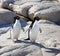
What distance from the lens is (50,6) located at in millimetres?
13125

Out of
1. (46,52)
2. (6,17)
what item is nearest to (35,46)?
(46,52)

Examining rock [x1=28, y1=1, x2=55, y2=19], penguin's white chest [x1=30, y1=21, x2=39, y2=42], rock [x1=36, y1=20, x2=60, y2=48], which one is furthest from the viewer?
rock [x1=28, y1=1, x2=55, y2=19]

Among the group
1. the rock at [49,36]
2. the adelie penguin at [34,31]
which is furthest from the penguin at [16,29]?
the rock at [49,36]

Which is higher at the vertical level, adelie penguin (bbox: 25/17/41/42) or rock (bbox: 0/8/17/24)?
rock (bbox: 0/8/17/24)

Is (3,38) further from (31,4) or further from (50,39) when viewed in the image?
(31,4)

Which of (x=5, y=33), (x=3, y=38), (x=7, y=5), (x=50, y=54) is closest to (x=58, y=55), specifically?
(x=50, y=54)

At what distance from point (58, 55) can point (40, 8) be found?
636 cm

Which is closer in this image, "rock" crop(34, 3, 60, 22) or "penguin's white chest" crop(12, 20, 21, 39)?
"penguin's white chest" crop(12, 20, 21, 39)

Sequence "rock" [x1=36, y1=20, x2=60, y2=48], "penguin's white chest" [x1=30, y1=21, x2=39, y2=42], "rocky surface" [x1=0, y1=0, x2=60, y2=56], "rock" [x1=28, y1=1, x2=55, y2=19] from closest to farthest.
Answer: "rocky surface" [x1=0, y1=0, x2=60, y2=56] → "penguin's white chest" [x1=30, y1=21, x2=39, y2=42] → "rock" [x1=36, y1=20, x2=60, y2=48] → "rock" [x1=28, y1=1, x2=55, y2=19]

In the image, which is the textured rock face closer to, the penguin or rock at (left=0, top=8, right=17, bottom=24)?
the penguin

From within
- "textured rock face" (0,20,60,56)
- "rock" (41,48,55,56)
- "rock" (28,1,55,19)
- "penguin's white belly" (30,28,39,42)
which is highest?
"rock" (28,1,55,19)

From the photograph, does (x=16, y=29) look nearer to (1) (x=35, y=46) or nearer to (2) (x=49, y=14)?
(1) (x=35, y=46)

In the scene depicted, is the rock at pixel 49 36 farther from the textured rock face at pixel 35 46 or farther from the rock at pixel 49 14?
the rock at pixel 49 14

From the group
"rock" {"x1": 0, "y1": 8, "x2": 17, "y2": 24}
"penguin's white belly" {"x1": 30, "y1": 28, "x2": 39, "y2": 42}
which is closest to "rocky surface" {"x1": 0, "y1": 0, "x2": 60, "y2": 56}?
"rock" {"x1": 0, "y1": 8, "x2": 17, "y2": 24}
